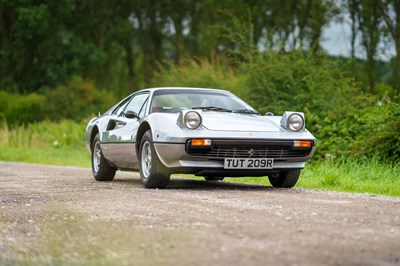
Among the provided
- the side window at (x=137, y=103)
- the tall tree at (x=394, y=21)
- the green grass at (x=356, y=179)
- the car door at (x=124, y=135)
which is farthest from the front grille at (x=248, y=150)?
the tall tree at (x=394, y=21)

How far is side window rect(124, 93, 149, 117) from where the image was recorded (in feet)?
32.3

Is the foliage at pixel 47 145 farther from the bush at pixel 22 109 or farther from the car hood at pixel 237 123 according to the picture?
the car hood at pixel 237 123

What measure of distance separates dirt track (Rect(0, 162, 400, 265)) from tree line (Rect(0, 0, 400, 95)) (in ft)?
90.8

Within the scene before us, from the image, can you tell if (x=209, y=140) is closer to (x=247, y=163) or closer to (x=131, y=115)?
(x=247, y=163)

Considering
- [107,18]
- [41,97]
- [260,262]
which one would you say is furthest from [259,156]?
[107,18]

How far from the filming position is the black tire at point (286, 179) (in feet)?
29.9

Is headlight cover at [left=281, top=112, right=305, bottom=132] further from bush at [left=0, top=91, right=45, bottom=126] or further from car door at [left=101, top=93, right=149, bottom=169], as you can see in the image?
bush at [left=0, top=91, right=45, bottom=126]

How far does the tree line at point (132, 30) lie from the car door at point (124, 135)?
A: 24.4m

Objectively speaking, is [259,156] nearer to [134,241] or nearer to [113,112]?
[113,112]

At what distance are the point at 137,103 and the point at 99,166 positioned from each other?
56.4 inches

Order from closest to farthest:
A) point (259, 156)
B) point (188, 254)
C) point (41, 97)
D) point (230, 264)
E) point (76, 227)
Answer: point (230, 264) → point (188, 254) → point (76, 227) → point (259, 156) → point (41, 97)

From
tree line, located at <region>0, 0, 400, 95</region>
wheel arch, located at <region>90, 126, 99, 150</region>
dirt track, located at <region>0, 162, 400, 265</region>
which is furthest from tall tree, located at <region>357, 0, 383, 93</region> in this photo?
dirt track, located at <region>0, 162, 400, 265</region>

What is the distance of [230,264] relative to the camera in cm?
380

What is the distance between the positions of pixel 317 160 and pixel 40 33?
30087 mm
